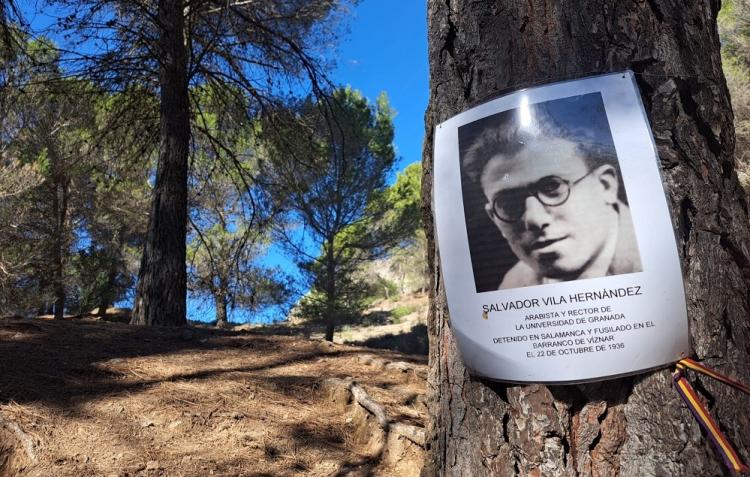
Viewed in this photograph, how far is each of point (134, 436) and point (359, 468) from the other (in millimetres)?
902

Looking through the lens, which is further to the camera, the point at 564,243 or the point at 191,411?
the point at 191,411

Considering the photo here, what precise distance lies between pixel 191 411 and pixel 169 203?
10.7ft

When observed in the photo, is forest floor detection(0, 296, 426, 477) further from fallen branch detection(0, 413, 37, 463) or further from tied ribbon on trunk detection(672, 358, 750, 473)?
tied ribbon on trunk detection(672, 358, 750, 473)

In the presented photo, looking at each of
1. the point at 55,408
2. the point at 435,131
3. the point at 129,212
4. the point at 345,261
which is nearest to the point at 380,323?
the point at 345,261

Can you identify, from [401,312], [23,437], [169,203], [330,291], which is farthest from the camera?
[401,312]

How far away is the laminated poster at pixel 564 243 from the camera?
0.95m

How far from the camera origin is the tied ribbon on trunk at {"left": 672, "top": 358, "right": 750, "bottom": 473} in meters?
0.91

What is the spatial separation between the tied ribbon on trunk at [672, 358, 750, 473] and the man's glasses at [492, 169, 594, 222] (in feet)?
1.16

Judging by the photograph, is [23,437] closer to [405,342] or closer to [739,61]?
[405,342]

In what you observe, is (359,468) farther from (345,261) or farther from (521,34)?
(345,261)

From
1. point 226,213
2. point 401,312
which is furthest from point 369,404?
point 401,312

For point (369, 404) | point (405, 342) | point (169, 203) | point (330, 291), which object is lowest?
point (369, 404)

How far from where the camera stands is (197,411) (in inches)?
96.1

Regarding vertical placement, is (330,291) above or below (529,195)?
above
